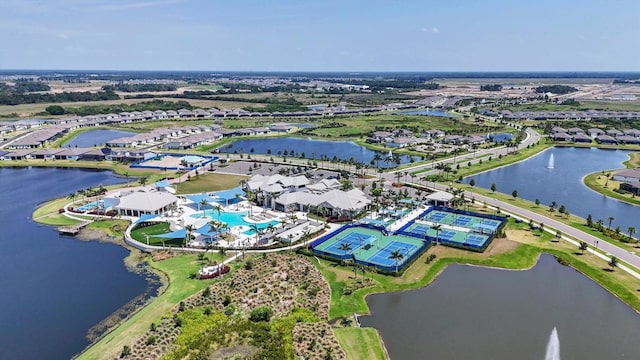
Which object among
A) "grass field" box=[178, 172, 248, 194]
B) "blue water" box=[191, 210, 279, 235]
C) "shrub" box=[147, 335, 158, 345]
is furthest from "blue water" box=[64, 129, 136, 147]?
"shrub" box=[147, 335, 158, 345]

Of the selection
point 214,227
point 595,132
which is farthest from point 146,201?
point 595,132

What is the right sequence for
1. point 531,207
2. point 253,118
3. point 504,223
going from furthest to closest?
point 253,118, point 531,207, point 504,223

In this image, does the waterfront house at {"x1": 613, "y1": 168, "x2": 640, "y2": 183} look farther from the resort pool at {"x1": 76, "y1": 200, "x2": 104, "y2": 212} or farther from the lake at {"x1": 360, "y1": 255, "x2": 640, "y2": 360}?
the resort pool at {"x1": 76, "y1": 200, "x2": 104, "y2": 212}

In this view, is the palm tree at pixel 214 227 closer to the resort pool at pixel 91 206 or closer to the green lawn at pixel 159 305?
the green lawn at pixel 159 305

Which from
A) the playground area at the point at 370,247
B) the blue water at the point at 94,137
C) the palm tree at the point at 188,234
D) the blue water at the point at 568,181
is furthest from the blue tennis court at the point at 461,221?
the blue water at the point at 94,137

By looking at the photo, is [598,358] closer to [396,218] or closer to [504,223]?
[504,223]

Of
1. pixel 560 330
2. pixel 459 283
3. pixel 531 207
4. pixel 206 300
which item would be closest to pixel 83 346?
pixel 206 300
